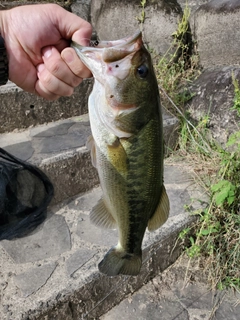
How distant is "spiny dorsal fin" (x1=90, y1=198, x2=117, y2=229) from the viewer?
5.51ft

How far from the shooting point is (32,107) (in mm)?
3525

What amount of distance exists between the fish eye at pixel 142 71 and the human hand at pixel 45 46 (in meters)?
0.38

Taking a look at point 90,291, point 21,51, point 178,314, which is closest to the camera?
point 21,51

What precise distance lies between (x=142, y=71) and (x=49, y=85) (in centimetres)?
67

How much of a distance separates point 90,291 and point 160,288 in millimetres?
655

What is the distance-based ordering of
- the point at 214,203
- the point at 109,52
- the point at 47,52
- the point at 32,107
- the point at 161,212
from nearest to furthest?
the point at 109,52
the point at 161,212
the point at 47,52
the point at 214,203
the point at 32,107

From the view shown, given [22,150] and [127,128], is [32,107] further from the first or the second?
[127,128]

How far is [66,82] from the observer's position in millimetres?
1842

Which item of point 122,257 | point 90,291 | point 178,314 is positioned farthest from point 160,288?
point 122,257

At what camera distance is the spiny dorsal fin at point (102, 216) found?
5.51 ft

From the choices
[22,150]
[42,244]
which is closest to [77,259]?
[42,244]

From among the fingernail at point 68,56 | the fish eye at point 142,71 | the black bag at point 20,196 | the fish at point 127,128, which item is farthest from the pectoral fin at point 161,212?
the black bag at point 20,196

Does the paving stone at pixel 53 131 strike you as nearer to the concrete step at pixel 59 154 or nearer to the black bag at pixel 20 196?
the concrete step at pixel 59 154

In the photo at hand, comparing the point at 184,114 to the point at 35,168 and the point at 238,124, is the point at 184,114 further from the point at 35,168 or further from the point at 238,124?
→ the point at 35,168
